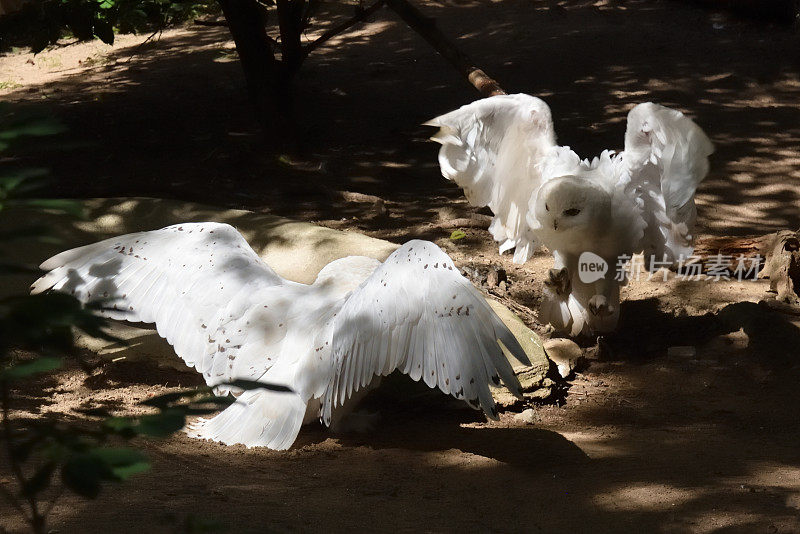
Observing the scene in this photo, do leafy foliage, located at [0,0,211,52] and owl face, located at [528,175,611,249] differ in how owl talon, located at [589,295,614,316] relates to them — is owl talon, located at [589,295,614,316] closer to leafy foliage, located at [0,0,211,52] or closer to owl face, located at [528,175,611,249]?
owl face, located at [528,175,611,249]

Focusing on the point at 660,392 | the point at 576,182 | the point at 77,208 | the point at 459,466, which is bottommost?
the point at 660,392

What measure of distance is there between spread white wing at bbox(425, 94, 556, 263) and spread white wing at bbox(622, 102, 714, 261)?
48cm

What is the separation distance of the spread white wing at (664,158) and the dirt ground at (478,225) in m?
0.86

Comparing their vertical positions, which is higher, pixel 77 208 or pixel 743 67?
pixel 77 208

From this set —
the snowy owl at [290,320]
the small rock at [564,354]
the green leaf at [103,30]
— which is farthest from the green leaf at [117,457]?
the green leaf at [103,30]

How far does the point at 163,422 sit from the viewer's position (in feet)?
5.02

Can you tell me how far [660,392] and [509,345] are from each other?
1.69 meters

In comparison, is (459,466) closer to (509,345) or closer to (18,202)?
(509,345)

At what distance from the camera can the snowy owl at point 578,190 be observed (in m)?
4.58

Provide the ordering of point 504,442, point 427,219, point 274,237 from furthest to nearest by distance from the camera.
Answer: point 427,219 < point 274,237 < point 504,442

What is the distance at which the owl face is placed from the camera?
444 cm

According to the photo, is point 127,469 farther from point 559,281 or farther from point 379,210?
point 379,210

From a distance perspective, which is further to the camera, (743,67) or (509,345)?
(743,67)

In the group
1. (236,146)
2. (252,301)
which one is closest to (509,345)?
(252,301)
